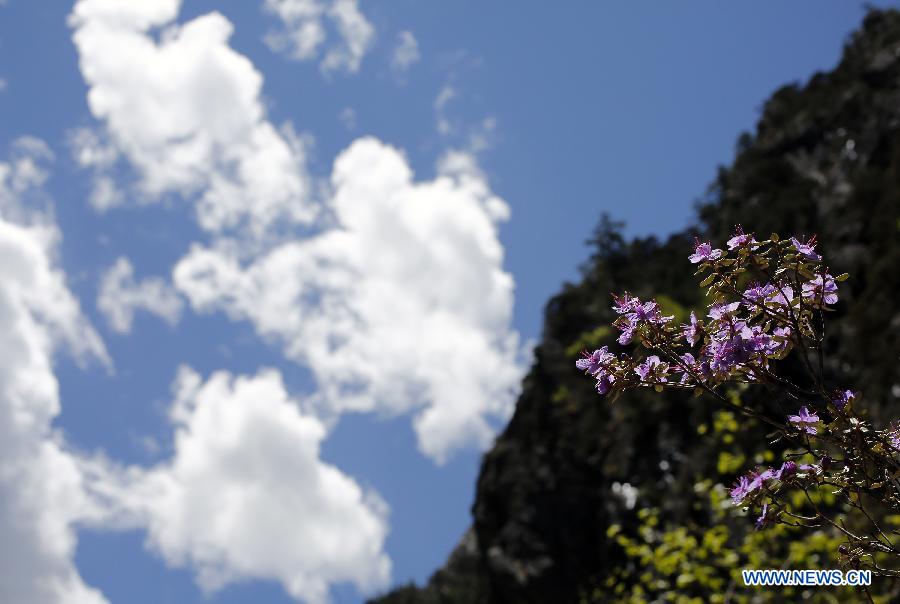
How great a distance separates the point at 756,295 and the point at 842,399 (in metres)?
0.46

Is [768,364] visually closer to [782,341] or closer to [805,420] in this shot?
[782,341]

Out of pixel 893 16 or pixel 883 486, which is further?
pixel 893 16

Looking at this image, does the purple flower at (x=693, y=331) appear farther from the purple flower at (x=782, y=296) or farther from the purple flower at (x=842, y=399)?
the purple flower at (x=842, y=399)

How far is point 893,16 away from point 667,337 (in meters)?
32.8

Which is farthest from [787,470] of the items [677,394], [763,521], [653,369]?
[677,394]

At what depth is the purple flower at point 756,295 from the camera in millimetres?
2756

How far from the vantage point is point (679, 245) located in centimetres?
3459

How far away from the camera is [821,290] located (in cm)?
278

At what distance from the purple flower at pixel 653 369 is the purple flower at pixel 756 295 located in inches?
14.7

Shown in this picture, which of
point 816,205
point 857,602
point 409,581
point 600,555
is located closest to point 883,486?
point 857,602

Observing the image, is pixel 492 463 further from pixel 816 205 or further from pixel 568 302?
pixel 816 205

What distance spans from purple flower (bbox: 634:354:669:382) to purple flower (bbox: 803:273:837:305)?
1.87 ft

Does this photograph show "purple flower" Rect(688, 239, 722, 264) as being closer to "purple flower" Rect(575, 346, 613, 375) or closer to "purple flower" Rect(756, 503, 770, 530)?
"purple flower" Rect(575, 346, 613, 375)

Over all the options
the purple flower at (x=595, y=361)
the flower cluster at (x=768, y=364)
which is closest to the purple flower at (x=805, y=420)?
the flower cluster at (x=768, y=364)
